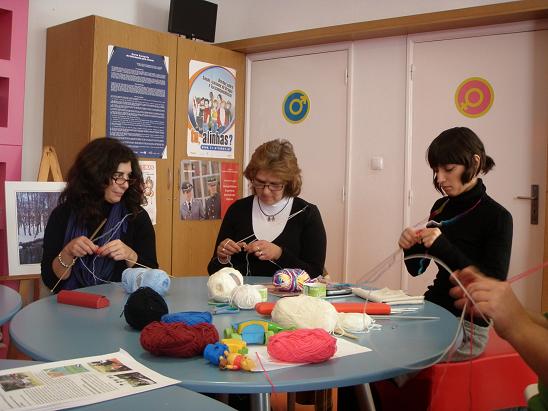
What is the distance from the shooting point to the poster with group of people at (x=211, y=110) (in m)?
4.05

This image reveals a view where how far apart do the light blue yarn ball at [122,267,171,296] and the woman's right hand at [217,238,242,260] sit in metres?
0.47

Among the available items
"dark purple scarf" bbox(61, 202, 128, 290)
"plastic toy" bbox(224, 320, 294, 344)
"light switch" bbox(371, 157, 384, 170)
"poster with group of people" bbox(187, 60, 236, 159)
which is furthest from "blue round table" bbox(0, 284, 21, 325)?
"light switch" bbox(371, 157, 384, 170)

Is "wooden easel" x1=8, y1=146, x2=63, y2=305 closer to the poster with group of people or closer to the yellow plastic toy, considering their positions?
the poster with group of people

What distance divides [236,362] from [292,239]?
1.36 m

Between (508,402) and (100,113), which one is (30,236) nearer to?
(100,113)

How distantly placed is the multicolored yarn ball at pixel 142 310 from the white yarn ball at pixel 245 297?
28 centimetres

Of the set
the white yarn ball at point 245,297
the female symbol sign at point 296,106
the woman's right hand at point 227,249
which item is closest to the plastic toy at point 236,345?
the white yarn ball at point 245,297

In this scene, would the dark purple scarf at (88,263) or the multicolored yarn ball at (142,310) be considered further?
the dark purple scarf at (88,263)

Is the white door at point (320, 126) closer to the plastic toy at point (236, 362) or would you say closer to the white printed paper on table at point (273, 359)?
the white printed paper on table at point (273, 359)

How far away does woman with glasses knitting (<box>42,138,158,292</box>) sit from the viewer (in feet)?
7.27

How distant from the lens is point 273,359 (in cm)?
120

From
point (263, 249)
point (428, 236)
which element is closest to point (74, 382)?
point (428, 236)

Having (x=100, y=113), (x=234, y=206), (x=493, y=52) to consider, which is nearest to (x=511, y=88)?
(x=493, y=52)

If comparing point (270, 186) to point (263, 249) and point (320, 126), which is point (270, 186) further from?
point (320, 126)
